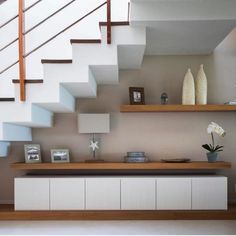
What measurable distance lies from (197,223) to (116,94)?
1.99m

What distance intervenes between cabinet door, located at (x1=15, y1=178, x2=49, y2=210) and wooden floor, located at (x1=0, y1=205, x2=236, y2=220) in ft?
0.31

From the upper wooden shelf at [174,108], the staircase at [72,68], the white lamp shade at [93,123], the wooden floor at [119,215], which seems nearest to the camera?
the staircase at [72,68]

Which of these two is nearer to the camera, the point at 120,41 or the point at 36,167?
the point at 120,41

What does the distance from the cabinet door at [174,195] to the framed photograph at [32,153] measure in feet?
5.40

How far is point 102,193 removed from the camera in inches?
174

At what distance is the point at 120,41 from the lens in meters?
3.63

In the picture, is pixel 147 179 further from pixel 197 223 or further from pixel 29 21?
pixel 29 21

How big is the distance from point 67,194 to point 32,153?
0.78 meters

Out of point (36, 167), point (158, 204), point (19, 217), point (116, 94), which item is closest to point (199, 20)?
point (116, 94)

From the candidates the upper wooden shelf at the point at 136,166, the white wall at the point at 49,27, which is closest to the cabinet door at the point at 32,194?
the upper wooden shelf at the point at 136,166

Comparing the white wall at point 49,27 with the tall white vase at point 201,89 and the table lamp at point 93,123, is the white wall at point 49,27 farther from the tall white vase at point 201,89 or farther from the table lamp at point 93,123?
the tall white vase at point 201,89

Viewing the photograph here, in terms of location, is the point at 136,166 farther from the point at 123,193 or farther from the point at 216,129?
the point at 216,129

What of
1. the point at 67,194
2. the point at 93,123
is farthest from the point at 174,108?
the point at 67,194

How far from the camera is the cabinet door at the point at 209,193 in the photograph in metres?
4.39
